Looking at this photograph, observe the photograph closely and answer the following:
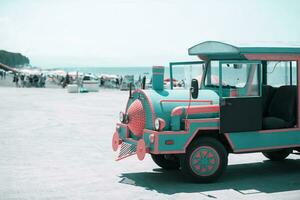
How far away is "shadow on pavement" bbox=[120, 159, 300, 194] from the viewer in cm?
812

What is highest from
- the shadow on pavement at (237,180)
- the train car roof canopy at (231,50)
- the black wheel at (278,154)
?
the train car roof canopy at (231,50)

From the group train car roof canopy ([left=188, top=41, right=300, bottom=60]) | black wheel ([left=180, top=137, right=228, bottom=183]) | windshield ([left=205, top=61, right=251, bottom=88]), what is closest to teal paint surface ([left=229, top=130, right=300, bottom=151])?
black wheel ([left=180, top=137, right=228, bottom=183])

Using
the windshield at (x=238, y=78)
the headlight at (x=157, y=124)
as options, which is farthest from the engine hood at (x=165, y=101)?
the windshield at (x=238, y=78)

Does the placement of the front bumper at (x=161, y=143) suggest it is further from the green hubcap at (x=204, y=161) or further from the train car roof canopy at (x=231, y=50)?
the train car roof canopy at (x=231, y=50)

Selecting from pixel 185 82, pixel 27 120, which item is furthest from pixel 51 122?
pixel 185 82

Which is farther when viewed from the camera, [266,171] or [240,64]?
[266,171]

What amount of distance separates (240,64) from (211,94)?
2.34 ft

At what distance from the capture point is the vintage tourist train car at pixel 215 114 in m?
8.23

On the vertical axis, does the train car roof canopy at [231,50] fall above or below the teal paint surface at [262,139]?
above

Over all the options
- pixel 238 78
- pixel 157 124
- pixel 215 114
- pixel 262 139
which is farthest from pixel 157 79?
pixel 262 139

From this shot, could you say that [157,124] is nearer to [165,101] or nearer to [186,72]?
[165,101]

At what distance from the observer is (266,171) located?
31.5 ft

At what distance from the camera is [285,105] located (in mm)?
9391

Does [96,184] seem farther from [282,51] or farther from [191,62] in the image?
[282,51]
